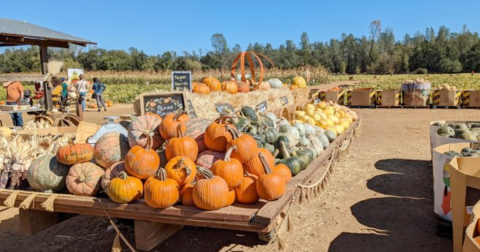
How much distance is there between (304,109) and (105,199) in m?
6.11

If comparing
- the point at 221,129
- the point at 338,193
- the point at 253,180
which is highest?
the point at 221,129

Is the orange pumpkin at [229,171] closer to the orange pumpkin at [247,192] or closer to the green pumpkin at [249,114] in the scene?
the orange pumpkin at [247,192]

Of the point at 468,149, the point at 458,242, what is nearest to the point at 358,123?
the point at 468,149

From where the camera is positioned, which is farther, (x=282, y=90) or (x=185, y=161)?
(x=282, y=90)

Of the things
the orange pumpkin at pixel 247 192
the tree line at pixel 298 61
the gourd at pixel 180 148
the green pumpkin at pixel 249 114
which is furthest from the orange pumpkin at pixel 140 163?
the tree line at pixel 298 61

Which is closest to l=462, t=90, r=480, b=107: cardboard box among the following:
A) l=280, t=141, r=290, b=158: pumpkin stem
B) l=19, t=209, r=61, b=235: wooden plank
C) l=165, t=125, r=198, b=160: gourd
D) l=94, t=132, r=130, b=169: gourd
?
l=280, t=141, r=290, b=158: pumpkin stem

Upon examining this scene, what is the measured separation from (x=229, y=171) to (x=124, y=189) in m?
0.88

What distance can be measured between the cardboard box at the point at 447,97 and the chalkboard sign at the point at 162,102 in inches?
555

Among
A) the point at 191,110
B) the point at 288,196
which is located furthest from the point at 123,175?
the point at 191,110

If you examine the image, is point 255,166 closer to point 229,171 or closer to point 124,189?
point 229,171

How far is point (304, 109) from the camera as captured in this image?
332 inches

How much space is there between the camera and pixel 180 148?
3148 millimetres

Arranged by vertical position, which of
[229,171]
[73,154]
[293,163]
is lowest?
[293,163]

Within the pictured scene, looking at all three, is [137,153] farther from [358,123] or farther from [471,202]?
[358,123]
